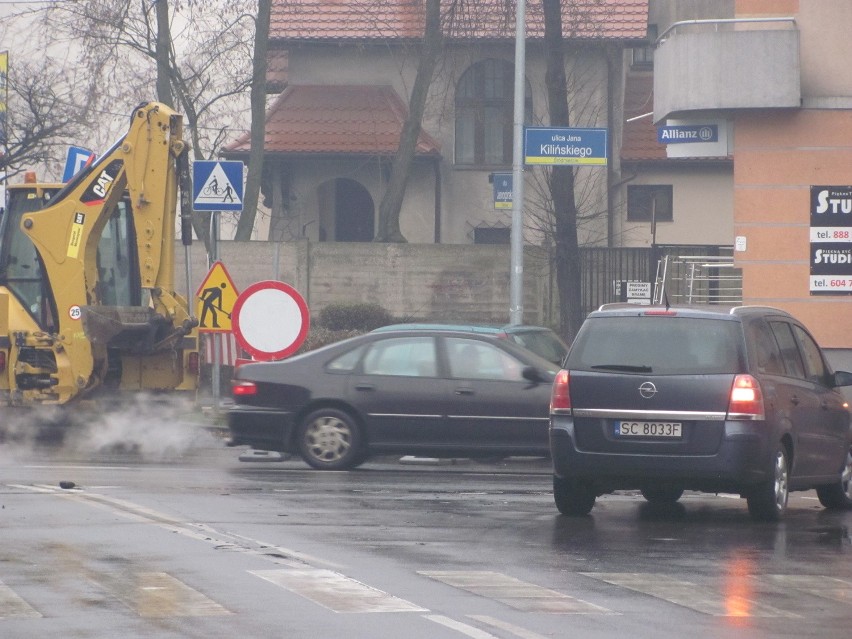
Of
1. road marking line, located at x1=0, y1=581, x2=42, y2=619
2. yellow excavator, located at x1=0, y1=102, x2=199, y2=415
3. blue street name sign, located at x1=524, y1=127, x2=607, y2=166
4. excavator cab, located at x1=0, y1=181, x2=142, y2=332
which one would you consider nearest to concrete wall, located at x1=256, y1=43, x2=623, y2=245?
blue street name sign, located at x1=524, y1=127, x2=607, y2=166

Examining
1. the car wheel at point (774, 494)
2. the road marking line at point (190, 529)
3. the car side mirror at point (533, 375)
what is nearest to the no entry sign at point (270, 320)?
the car side mirror at point (533, 375)

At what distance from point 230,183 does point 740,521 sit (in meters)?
9.40

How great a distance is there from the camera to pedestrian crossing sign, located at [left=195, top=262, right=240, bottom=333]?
758 inches

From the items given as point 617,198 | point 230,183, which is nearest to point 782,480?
point 230,183

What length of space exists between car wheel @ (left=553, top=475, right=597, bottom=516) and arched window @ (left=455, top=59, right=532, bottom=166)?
95.3 feet

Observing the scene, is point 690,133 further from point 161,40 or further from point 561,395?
point 161,40

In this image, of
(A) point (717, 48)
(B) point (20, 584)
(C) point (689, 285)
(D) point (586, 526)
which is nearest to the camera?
(B) point (20, 584)

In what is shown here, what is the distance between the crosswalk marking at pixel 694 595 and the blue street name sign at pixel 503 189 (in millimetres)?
17924

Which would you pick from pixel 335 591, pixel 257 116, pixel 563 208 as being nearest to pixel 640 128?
pixel 257 116

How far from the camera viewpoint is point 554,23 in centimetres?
2922

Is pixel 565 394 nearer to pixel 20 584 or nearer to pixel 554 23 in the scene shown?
pixel 20 584

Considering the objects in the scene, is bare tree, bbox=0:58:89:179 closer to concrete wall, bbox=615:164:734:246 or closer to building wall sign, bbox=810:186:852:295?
concrete wall, bbox=615:164:734:246

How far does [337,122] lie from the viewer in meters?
39.8

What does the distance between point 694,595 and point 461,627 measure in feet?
5.45
